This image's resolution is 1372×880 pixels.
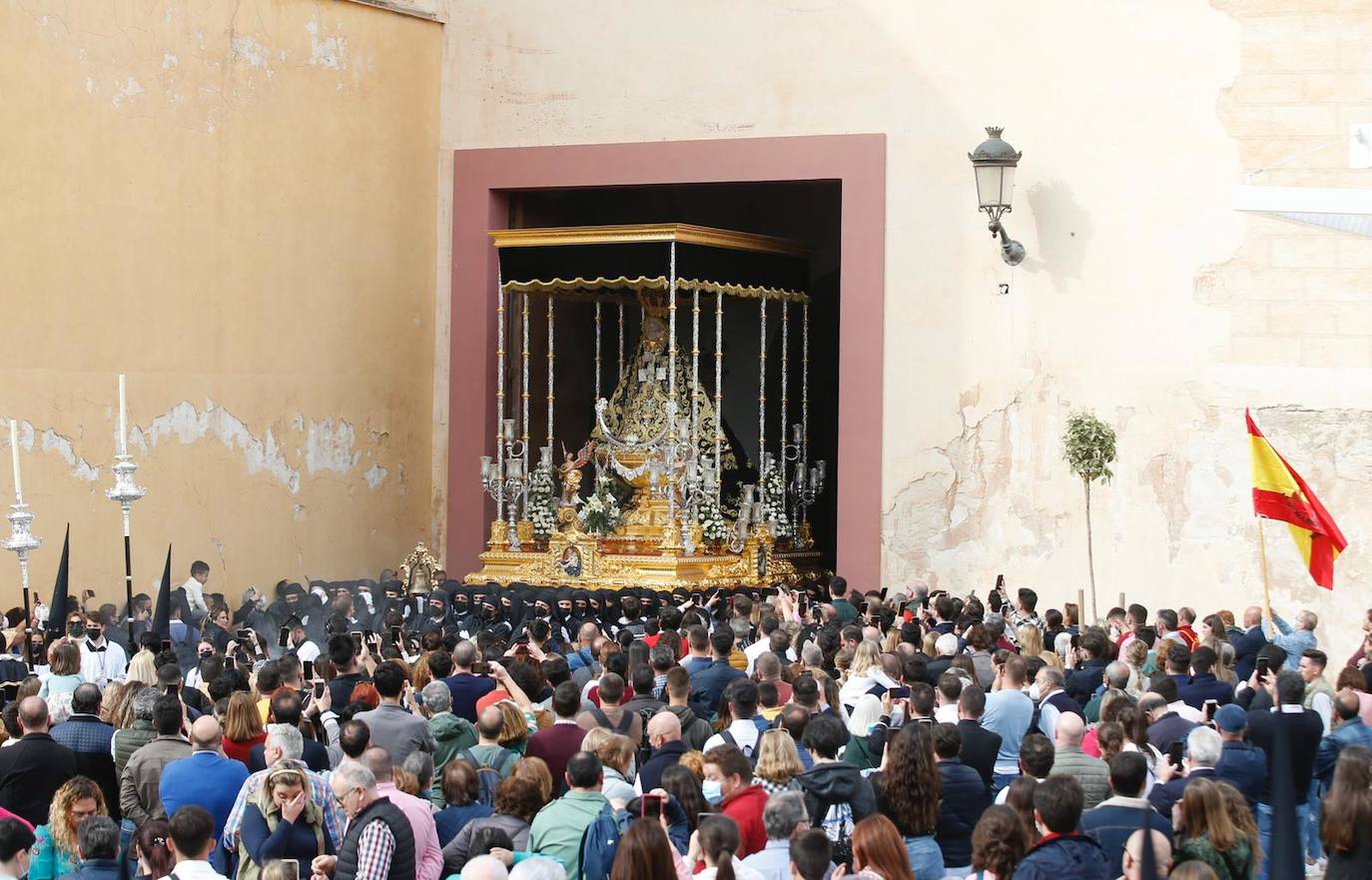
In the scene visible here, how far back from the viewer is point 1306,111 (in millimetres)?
16594

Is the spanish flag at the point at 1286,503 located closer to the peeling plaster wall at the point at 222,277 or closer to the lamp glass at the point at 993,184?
the lamp glass at the point at 993,184

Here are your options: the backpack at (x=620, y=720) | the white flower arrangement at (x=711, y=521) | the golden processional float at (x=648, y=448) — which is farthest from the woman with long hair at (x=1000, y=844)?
the white flower arrangement at (x=711, y=521)

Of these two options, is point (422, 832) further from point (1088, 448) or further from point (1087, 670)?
point (1088, 448)

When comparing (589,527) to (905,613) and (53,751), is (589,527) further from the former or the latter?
(53,751)

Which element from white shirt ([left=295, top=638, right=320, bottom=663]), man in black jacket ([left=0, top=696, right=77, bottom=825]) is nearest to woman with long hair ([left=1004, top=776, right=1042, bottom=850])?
man in black jacket ([left=0, top=696, right=77, bottom=825])

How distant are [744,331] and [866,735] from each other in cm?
1445

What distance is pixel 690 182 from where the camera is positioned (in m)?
18.8

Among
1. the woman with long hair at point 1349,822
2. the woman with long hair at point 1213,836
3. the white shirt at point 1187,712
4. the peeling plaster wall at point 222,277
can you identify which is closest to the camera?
the woman with long hair at point 1349,822

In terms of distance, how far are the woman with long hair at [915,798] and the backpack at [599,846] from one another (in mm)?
1081

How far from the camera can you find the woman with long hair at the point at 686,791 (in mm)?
6684

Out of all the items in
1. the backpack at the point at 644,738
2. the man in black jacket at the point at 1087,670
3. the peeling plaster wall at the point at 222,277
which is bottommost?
the backpack at the point at 644,738

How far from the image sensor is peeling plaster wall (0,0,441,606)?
1573 cm

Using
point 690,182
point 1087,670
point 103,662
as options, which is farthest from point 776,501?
point 1087,670

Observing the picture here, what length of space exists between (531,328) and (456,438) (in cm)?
159
